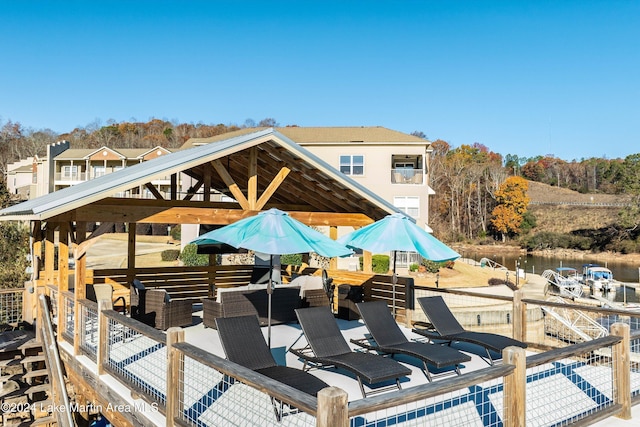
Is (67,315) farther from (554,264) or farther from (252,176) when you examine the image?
(554,264)

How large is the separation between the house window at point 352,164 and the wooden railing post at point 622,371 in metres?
24.8

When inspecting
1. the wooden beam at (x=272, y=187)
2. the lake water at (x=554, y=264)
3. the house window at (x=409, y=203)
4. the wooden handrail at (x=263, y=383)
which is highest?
the house window at (x=409, y=203)

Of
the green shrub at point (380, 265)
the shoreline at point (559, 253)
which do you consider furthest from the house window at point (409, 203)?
the shoreline at point (559, 253)

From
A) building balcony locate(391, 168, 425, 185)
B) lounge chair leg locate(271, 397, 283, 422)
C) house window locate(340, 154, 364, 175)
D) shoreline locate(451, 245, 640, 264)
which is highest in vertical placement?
house window locate(340, 154, 364, 175)

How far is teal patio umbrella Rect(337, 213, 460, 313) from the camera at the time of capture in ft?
26.5

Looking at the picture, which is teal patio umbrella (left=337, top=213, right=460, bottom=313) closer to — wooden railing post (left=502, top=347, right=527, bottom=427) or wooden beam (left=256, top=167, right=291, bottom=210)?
wooden beam (left=256, top=167, right=291, bottom=210)

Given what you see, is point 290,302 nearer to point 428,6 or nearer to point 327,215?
point 327,215

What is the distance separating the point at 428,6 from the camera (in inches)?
1135

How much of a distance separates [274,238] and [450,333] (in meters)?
3.22

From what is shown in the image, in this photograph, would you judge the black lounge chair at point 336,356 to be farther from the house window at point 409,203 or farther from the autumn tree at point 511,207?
the autumn tree at point 511,207

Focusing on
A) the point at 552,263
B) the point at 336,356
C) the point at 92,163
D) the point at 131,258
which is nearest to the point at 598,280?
the point at 552,263

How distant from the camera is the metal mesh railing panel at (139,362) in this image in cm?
568

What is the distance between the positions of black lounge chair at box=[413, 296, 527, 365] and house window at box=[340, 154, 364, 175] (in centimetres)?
2194

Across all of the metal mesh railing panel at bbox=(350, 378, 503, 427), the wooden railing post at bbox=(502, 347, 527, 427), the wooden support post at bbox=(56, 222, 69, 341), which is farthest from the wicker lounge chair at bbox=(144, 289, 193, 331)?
the wooden railing post at bbox=(502, 347, 527, 427)
